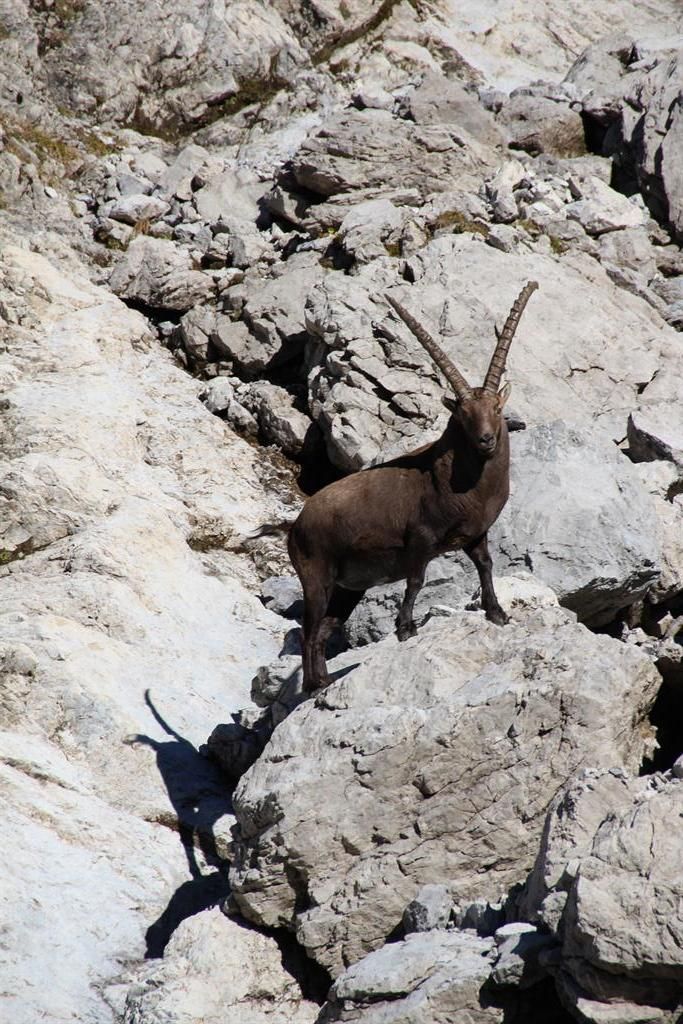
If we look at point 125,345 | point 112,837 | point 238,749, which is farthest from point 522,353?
point 112,837

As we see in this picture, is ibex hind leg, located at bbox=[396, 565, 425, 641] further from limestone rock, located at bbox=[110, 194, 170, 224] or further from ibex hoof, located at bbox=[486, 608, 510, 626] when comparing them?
limestone rock, located at bbox=[110, 194, 170, 224]

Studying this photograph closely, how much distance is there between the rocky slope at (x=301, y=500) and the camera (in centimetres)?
912

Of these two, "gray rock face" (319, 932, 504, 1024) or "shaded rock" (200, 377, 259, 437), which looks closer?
"gray rock face" (319, 932, 504, 1024)

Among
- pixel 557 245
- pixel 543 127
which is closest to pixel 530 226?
pixel 557 245

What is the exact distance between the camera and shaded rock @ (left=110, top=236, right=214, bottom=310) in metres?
21.7

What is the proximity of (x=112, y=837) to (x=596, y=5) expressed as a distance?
102 feet

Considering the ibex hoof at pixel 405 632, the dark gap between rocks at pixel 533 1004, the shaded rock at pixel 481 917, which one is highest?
the ibex hoof at pixel 405 632

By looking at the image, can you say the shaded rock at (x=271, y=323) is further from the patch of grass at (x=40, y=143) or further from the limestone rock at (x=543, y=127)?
the limestone rock at (x=543, y=127)

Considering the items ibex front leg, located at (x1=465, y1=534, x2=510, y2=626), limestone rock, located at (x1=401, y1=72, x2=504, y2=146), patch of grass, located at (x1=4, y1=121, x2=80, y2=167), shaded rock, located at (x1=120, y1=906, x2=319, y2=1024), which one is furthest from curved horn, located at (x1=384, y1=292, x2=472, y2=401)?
patch of grass, located at (x1=4, y1=121, x2=80, y2=167)

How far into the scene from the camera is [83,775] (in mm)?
11844

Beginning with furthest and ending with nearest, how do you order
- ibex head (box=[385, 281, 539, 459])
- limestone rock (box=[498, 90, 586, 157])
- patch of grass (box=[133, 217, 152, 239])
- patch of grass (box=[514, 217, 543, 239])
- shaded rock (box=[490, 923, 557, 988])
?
limestone rock (box=[498, 90, 586, 157]) < patch of grass (box=[133, 217, 152, 239]) < patch of grass (box=[514, 217, 543, 239]) < ibex head (box=[385, 281, 539, 459]) < shaded rock (box=[490, 923, 557, 988])

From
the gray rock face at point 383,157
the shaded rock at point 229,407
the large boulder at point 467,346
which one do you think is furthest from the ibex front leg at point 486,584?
the gray rock face at point 383,157

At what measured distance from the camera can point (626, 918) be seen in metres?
6.90

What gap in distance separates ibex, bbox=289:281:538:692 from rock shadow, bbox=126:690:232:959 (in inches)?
75.9
